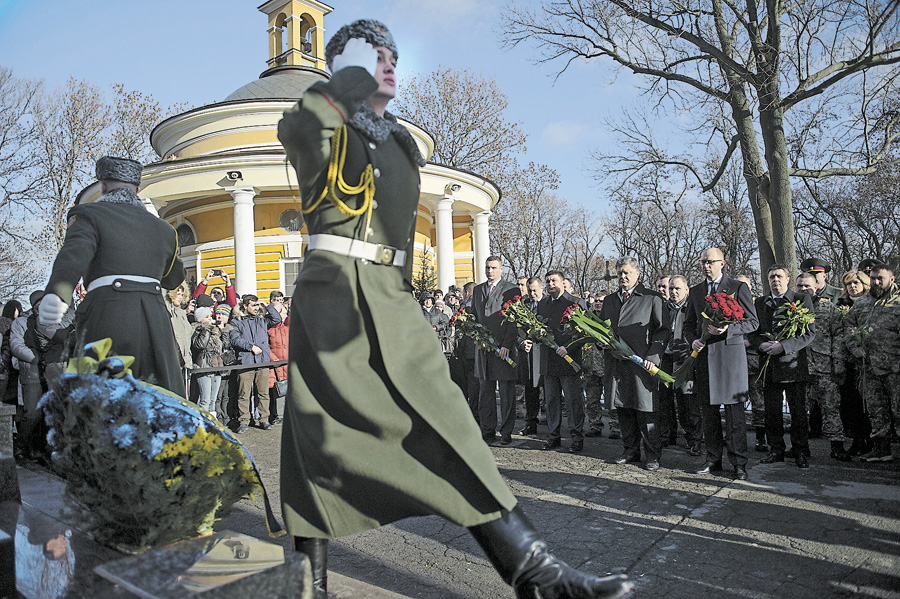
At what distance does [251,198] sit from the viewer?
23688mm

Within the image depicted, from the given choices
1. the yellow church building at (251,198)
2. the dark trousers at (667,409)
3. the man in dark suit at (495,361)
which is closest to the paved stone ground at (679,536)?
the dark trousers at (667,409)

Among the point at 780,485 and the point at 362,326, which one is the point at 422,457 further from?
the point at 780,485

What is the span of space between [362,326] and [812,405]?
26.9ft

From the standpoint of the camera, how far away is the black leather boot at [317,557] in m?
2.71

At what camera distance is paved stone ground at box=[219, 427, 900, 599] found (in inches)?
155

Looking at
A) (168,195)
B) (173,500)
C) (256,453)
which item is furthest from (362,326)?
(168,195)

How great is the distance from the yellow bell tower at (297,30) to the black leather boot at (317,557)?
125 ft

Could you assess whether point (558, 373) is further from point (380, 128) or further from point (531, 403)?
point (380, 128)

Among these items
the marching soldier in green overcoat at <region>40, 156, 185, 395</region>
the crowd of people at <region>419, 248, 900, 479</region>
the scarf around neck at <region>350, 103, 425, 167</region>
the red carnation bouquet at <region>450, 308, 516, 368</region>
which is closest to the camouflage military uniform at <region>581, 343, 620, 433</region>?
the crowd of people at <region>419, 248, 900, 479</region>

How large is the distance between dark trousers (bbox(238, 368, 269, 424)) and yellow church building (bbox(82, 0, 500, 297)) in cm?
1252

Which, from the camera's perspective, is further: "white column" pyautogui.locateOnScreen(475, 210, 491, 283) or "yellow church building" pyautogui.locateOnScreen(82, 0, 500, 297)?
"white column" pyautogui.locateOnScreen(475, 210, 491, 283)

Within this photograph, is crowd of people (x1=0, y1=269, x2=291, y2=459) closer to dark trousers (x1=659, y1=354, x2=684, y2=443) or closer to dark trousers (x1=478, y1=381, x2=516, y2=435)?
dark trousers (x1=478, y1=381, x2=516, y2=435)

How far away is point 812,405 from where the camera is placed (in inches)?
356

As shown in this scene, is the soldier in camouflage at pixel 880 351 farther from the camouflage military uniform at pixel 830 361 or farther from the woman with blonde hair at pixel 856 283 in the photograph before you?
the woman with blonde hair at pixel 856 283
